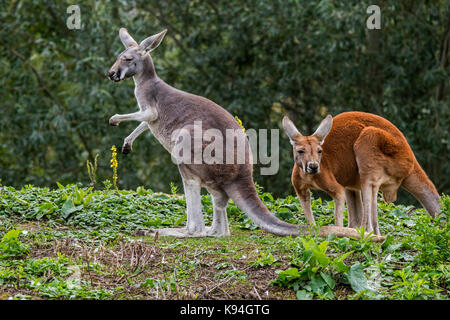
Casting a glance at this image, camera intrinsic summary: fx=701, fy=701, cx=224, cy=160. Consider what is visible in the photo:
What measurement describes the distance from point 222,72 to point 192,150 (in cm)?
783

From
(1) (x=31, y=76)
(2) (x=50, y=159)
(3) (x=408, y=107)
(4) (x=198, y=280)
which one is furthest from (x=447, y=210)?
(2) (x=50, y=159)

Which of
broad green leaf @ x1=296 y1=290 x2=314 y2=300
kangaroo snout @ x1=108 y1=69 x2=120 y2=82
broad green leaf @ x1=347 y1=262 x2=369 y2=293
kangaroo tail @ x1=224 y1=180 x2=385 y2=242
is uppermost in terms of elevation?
kangaroo snout @ x1=108 y1=69 x2=120 y2=82

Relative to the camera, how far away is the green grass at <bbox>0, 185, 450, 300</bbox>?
14.3 ft

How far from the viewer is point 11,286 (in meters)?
4.40

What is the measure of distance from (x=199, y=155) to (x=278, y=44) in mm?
7599

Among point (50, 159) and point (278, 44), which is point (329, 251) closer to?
point (278, 44)

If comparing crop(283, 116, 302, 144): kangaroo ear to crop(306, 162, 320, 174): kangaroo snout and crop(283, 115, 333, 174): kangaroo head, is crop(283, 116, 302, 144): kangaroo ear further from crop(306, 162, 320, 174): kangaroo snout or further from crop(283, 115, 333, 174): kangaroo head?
crop(306, 162, 320, 174): kangaroo snout

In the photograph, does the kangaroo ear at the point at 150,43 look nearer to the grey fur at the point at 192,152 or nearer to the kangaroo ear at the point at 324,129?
the grey fur at the point at 192,152

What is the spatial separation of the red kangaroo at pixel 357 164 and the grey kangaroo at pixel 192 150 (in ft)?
1.29

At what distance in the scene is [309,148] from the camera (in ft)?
17.7

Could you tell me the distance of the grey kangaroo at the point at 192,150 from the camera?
223 inches

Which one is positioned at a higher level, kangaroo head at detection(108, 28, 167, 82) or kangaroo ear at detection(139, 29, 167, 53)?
kangaroo ear at detection(139, 29, 167, 53)

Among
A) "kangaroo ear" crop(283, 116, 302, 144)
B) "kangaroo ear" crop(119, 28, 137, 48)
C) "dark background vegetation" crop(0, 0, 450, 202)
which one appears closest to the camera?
"kangaroo ear" crop(283, 116, 302, 144)

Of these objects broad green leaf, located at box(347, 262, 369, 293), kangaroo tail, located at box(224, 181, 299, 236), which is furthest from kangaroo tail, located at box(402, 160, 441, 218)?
broad green leaf, located at box(347, 262, 369, 293)
